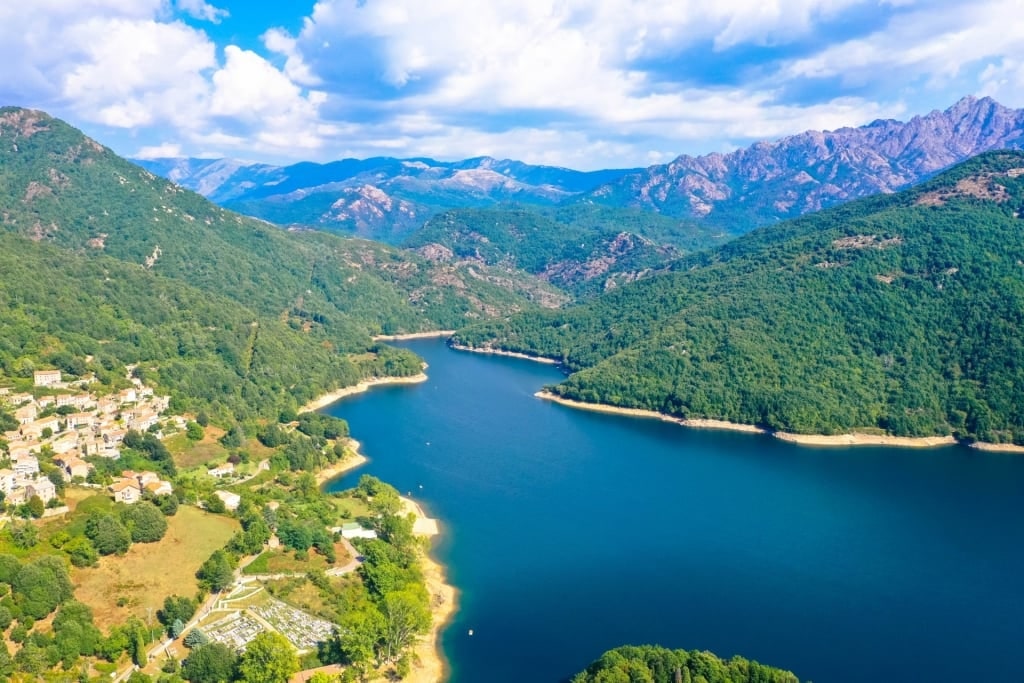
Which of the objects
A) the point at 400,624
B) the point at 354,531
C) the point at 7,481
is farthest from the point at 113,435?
the point at 400,624

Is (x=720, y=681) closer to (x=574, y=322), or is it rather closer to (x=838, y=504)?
(x=838, y=504)

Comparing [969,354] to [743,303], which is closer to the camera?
[969,354]

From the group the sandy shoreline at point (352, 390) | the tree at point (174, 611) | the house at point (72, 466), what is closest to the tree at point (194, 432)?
the house at point (72, 466)

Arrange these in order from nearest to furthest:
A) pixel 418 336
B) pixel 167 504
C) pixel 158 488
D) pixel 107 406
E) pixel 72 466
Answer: pixel 167 504, pixel 72 466, pixel 158 488, pixel 107 406, pixel 418 336

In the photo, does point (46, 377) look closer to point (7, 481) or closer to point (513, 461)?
point (7, 481)

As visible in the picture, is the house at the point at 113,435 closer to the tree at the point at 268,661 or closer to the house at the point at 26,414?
the house at the point at 26,414

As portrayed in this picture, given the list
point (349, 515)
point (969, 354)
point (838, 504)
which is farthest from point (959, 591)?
point (969, 354)

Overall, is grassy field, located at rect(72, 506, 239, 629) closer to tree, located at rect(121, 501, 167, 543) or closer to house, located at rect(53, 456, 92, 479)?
tree, located at rect(121, 501, 167, 543)
